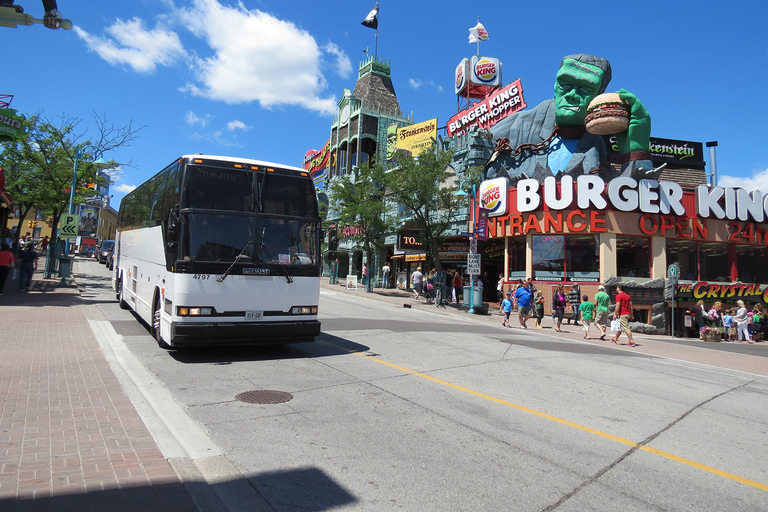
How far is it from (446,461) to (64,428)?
3.73m

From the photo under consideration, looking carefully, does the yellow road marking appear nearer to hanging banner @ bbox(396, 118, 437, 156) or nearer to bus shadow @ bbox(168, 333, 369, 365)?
bus shadow @ bbox(168, 333, 369, 365)

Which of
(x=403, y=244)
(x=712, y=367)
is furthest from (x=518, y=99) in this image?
(x=712, y=367)

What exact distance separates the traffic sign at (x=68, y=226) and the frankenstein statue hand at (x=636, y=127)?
28668 millimetres

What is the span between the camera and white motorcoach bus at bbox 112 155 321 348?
7879 mm

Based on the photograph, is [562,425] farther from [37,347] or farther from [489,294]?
[489,294]

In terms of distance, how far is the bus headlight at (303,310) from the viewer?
871cm

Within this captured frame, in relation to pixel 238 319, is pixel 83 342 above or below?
below

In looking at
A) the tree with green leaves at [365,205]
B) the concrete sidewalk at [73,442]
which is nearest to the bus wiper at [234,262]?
the concrete sidewalk at [73,442]

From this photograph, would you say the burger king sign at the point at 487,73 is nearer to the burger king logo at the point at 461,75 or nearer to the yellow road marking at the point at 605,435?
the burger king logo at the point at 461,75

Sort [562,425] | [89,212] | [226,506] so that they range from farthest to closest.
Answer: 1. [89,212]
2. [562,425]
3. [226,506]

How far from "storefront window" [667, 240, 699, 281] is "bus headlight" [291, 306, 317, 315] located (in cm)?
2485

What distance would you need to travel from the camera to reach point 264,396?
6273 mm

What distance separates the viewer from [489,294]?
108ft

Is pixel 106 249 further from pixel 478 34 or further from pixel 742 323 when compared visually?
pixel 742 323
